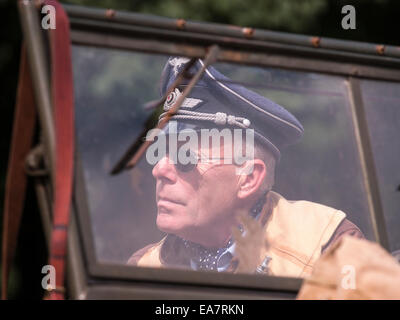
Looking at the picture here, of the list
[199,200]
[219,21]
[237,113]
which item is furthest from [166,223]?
[219,21]

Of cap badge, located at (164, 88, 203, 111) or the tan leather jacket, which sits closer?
the tan leather jacket

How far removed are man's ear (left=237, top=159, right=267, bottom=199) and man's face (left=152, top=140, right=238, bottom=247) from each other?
24mm

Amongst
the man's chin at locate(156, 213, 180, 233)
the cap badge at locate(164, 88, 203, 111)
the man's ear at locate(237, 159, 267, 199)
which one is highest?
the cap badge at locate(164, 88, 203, 111)

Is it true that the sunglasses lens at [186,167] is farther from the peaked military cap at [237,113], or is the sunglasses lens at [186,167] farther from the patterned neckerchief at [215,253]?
the patterned neckerchief at [215,253]

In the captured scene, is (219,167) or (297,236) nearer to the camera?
(297,236)

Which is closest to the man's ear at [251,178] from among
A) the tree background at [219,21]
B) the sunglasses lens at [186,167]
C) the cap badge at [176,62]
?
the sunglasses lens at [186,167]

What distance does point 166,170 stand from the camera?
3018 mm

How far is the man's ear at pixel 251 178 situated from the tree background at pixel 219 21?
5.16 m

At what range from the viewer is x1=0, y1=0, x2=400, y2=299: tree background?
26.9 feet

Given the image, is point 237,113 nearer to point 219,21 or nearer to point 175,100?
point 175,100

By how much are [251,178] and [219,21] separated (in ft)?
17.6

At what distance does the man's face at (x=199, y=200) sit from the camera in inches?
118

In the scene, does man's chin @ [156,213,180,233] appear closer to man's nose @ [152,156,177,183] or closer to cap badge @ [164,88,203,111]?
man's nose @ [152,156,177,183]

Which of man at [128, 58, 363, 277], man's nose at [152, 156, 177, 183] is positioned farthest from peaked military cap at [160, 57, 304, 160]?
man's nose at [152, 156, 177, 183]
